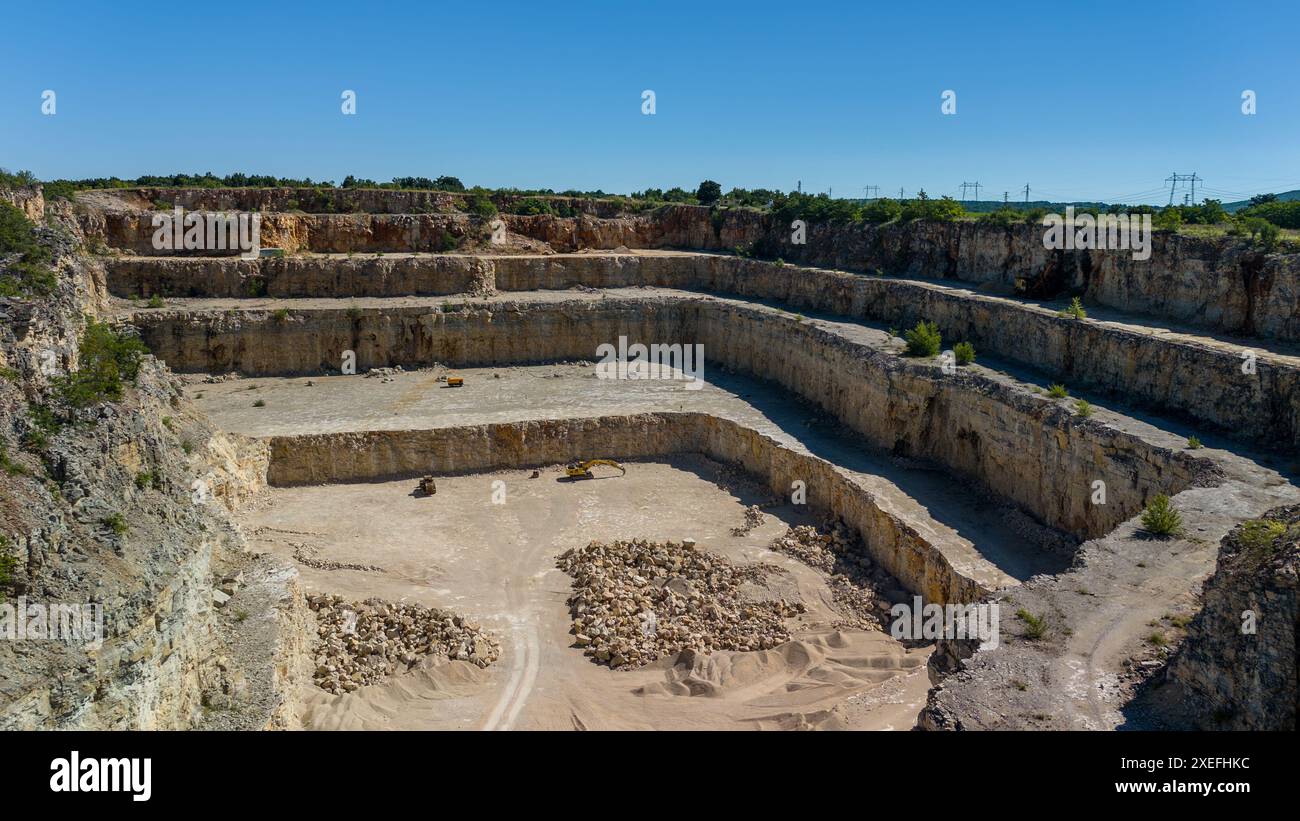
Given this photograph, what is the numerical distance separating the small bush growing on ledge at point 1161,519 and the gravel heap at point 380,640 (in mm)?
10745

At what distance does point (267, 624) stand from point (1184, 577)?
488 inches

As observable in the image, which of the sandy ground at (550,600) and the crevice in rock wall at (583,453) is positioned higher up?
the crevice in rock wall at (583,453)

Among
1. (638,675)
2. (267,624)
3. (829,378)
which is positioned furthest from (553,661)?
(829,378)

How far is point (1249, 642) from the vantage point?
739 centimetres

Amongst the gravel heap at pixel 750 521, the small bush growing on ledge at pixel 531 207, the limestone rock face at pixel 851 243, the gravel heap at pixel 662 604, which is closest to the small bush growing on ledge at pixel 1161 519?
the gravel heap at pixel 662 604

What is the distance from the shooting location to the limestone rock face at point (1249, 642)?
23.1 ft

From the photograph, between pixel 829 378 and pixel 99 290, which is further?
pixel 99 290

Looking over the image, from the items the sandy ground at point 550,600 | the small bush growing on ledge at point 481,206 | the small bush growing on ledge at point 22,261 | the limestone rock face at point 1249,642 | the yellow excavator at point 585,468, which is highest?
the small bush growing on ledge at point 481,206

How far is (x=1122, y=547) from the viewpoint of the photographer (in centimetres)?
1205

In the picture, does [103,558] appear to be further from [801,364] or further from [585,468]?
[801,364]

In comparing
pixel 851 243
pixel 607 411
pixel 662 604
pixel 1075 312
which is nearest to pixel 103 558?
pixel 662 604

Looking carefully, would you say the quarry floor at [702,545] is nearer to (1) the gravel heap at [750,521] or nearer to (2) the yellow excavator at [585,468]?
(1) the gravel heap at [750,521]
